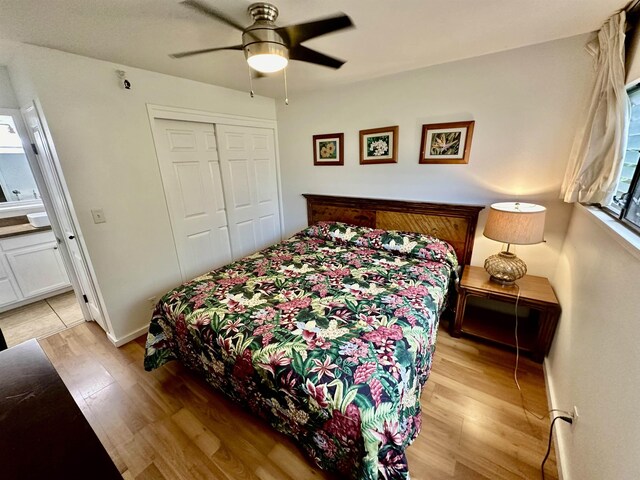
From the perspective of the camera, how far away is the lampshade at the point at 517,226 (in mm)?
1766

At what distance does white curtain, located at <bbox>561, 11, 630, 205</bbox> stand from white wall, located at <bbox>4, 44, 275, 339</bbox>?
299 centimetres

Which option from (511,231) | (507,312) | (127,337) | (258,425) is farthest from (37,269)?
(507,312)

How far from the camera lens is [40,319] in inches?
105

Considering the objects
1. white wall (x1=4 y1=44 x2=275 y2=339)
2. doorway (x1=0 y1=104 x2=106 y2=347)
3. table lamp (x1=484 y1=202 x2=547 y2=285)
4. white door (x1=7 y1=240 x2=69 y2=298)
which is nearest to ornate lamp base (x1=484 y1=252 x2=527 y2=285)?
table lamp (x1=484 y1=202 x2=547 y2=285)

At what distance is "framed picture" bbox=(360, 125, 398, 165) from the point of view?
2.56 m

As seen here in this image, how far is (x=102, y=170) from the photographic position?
6.52ft

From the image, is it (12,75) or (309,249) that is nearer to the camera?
(12,75)

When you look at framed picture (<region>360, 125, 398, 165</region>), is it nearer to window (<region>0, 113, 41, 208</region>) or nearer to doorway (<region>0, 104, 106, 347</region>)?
doorway (<region>0, 104, 106, 347</region>)

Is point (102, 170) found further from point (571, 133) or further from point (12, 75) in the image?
point (571, 133)

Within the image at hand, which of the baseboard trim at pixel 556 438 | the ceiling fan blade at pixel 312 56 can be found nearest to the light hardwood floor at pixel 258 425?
the baseboard trim at pixel 556 438

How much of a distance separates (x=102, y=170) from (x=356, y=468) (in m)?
2.51

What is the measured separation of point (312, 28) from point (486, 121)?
1671 mm

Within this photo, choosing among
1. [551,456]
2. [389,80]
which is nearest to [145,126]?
[389,80]

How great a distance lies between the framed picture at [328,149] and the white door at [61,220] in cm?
228
